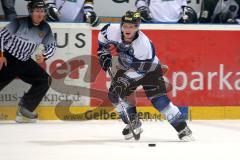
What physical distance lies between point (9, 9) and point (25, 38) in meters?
0.53

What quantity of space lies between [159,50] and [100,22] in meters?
0.84

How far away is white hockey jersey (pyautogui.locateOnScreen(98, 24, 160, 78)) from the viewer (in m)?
6.96

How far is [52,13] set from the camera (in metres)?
8.91

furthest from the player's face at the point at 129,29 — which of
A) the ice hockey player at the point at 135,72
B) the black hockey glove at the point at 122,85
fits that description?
the black hockey glove at the point at 122,85

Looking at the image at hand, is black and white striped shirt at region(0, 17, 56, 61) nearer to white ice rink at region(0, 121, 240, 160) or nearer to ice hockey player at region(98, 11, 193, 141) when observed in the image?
white ice rink at region(0, 121, 240, 160)

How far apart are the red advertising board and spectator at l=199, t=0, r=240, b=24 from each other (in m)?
0.25

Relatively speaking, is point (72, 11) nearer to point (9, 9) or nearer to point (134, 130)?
point (9, 9)

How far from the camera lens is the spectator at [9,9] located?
878 cm

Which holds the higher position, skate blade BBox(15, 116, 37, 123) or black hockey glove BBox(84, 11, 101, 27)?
black hockey glove BBox(84, 11, 101, 27)

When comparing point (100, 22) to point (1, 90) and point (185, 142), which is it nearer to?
point (1, 90)

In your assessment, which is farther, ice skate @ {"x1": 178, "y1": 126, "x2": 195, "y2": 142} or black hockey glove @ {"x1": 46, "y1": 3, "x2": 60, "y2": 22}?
black hockey glove @ {"x1": 46, "y1": 3, "x2": 60, "y2": 22}

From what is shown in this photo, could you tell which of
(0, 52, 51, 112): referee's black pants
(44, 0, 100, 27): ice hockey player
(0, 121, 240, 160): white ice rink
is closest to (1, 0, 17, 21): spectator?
(44, 0, 100, 27): ice hockey player

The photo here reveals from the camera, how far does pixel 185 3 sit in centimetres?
939

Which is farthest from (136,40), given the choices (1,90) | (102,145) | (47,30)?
(1,90)
